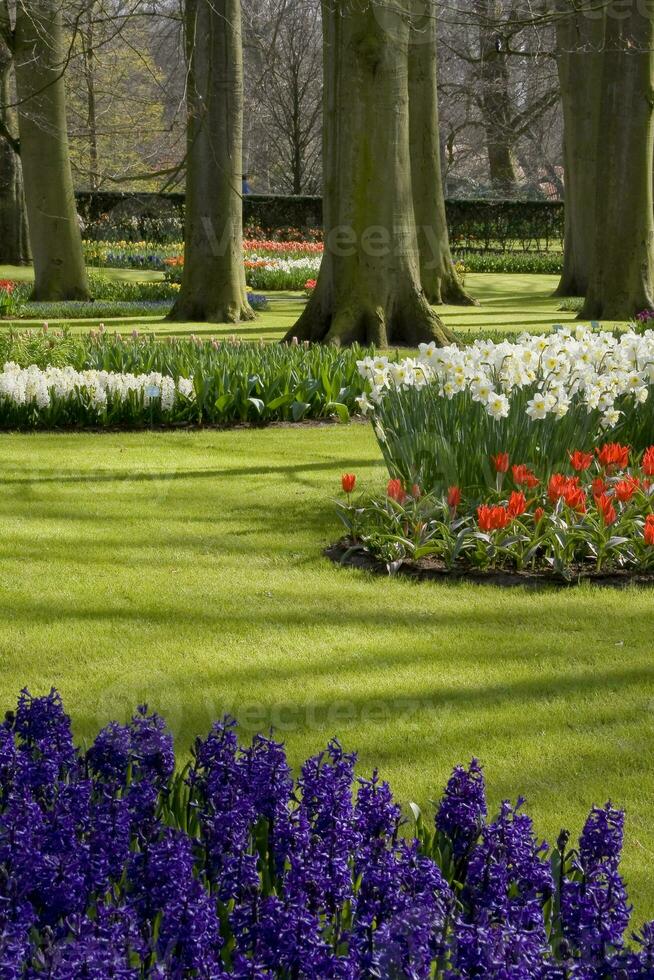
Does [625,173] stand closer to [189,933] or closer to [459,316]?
[459,316]

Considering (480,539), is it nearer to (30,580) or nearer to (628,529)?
(628,529)

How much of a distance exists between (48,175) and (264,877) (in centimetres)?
1716

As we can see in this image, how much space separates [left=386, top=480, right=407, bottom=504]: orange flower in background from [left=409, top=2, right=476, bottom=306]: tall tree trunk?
A: 13.5m

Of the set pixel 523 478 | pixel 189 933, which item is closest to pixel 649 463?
pixel 523 478

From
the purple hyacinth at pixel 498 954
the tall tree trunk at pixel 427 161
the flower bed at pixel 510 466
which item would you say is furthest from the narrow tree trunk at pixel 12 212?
the purple hyacinth at pixel 498 954

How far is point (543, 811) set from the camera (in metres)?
3.34

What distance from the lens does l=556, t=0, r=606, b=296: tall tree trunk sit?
2156 cm

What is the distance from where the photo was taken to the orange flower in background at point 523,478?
18.2ft

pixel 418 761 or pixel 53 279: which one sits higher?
pixel 53 279

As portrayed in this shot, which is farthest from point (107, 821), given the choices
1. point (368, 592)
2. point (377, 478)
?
point (377, 478)

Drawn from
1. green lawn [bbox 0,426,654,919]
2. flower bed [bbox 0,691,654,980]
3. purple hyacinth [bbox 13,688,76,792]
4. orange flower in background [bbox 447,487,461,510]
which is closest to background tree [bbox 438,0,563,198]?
green lawn [bbox 0,426,654,919]

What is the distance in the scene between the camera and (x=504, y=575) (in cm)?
554

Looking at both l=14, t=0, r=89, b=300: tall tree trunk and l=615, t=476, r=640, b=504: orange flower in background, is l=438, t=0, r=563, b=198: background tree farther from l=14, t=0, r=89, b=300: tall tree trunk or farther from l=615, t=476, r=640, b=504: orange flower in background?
l=615, t=476, r=640, b=504: orange flower in background

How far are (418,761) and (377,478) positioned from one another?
3.75m
